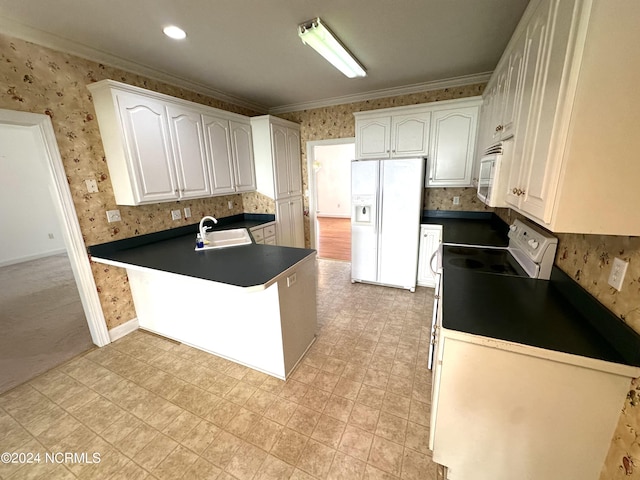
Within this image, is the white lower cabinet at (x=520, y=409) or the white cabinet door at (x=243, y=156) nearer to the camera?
the white lower cabinet at (x=520, y=409)

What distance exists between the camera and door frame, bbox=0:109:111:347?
6.27 ft

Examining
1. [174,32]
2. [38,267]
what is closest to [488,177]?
[174,32]

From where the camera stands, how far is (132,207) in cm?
257

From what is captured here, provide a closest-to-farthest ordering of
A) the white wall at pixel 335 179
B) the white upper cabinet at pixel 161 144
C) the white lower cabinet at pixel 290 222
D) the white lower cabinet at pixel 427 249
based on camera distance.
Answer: the white upper cabinet at pixel 161 144
the white lower cabinet at pixel 427 249
the white lower cabinet at pixel 290 222
the white wall at pixel 335 179

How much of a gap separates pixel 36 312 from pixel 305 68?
4.27m

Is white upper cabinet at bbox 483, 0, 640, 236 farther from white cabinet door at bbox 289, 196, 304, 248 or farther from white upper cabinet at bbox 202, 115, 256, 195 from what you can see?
white cabinet door at bbox 289, 196, 304, 248

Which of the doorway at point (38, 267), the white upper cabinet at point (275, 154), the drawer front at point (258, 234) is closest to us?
the doorway at point (38, 267)

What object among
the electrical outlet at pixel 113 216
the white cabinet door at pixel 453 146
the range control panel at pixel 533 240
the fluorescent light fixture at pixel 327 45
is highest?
the fluorescent light fixture at pixel 327 45

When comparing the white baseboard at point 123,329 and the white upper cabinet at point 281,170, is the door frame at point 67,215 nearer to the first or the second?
the white baseboard at point 123,329

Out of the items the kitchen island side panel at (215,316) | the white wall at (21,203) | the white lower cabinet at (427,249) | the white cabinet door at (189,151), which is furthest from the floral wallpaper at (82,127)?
the white wall at (21,203)

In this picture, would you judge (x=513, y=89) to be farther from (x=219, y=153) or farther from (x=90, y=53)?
(x=90, y=53)

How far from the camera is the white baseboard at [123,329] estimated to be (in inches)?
97.7

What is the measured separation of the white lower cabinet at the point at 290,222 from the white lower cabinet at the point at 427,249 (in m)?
2.03

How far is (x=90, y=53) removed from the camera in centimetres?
216
